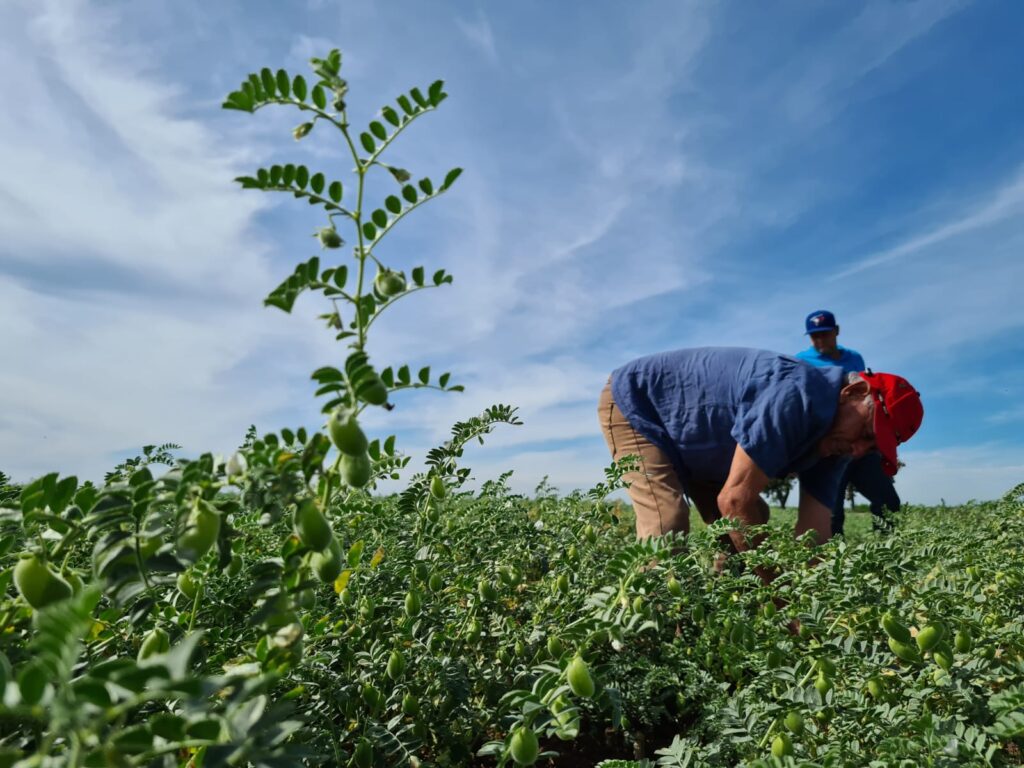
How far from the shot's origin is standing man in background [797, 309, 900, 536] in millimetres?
4891

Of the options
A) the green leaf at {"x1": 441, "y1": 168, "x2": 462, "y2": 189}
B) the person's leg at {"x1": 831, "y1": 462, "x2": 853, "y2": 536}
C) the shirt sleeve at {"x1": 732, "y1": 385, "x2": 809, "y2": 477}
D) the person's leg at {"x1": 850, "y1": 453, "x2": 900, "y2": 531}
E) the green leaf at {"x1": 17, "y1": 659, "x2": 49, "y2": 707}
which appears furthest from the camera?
the person's leg at {"x1": 850, "y1": 453, "x2": 900, "y2": 531}

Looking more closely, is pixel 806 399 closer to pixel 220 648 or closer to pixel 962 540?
pixel 962 540

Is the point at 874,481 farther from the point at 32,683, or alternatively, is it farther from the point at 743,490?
the point at 32,683

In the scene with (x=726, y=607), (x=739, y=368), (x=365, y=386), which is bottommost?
(x=726, y=607)

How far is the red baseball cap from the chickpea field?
0.58 metres

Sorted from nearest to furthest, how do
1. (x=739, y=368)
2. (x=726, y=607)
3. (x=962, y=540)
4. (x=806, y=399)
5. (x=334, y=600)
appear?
(x=726, y=607) < (x=334, y=600) < (x=962, y=540) < (x=806, y=399) < (x=739, y=368)

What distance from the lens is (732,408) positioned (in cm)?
336

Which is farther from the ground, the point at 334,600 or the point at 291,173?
the point at 291,173

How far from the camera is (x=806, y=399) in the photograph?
10.2 feet

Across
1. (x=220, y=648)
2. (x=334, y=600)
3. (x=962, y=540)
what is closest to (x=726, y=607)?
(x=962, y=540)

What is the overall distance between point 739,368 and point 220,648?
100 inches

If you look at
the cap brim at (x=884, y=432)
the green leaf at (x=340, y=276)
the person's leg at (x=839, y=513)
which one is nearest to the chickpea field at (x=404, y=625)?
the green leaf at (x=340, y=276)

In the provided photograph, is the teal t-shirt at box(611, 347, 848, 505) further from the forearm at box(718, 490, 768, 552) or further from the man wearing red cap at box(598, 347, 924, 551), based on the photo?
the forearm at box(718, 490, 768, 552)

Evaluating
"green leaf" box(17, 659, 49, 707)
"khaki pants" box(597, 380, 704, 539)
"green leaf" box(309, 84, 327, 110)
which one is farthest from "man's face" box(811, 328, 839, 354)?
"green leaf" box(17, 659, 49, 707)
